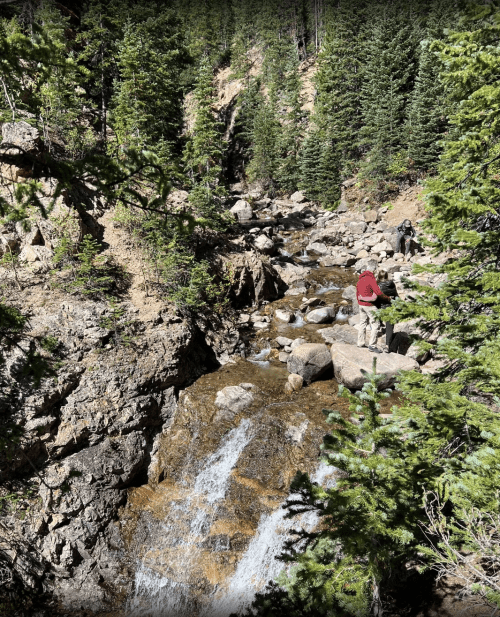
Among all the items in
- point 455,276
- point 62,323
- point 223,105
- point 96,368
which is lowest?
point 96,368

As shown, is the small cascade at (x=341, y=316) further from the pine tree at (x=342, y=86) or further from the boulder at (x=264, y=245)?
the pine tree at (x=342, y=86)

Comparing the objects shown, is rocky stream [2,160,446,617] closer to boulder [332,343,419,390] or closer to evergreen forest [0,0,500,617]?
boulder [332,343,419,390]

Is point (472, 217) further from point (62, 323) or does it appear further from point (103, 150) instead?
point (103, 150)

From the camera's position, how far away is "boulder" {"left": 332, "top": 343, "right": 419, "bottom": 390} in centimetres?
1076

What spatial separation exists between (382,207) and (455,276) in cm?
2471

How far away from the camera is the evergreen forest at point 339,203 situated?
4.10m

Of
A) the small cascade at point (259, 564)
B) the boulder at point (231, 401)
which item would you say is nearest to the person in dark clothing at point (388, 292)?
the boulder at point (231, 401)

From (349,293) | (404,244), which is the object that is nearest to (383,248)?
(404,244)

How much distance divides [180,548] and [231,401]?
3935mm

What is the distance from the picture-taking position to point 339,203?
105 ft

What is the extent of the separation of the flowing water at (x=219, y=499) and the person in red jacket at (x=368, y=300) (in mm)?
1980

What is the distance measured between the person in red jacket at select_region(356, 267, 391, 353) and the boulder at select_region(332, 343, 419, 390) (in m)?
0.41

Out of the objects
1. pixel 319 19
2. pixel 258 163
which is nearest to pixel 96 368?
pixel 258 163

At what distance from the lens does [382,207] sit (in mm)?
28469
